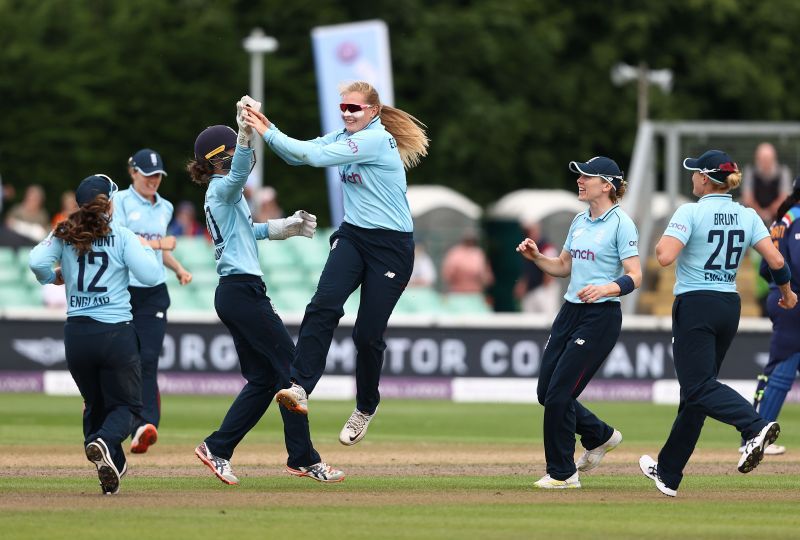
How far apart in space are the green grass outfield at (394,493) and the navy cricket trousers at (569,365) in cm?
29

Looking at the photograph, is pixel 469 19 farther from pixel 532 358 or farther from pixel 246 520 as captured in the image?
pixel 246 520

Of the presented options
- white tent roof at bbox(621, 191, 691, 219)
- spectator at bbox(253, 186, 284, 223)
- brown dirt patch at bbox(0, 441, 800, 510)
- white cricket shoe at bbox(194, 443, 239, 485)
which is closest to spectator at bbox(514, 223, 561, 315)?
white tent roof at bbox(621, 191, 691, 219)

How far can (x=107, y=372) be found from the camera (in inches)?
412

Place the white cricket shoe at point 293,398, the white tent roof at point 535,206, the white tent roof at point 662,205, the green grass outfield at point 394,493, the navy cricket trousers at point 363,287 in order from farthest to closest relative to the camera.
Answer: the white tent roof at point 535,206 < the white tent roof at point 662,205 < the navy cricket trousers at point 363,287 < the white cricket shoe at point 293,398 < the green grass outfield at point 394,493

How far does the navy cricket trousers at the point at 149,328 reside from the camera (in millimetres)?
13180

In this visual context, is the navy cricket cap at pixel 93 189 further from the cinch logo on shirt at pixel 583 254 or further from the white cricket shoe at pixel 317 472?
the cinch logo on shirt at pixel 583 254

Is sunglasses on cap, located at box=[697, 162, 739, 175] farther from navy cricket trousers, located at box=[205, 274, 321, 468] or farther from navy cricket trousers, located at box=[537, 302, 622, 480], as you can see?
navy cricket trousers, located at box=[205, 274, 321, 468]

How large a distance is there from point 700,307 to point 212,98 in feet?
76.9

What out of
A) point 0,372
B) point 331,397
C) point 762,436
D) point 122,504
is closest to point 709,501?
point 762,436

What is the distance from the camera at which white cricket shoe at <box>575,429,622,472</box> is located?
1143cm

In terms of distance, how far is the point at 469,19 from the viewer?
35594 mm

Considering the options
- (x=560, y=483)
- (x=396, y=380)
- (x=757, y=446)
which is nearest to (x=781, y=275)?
(x=757, y=446)

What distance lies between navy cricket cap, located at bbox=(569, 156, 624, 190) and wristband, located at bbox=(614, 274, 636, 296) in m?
0.67

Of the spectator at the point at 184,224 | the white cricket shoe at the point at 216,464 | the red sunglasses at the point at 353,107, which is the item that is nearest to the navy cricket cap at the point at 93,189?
the red sunglasses at the point at 353,107
